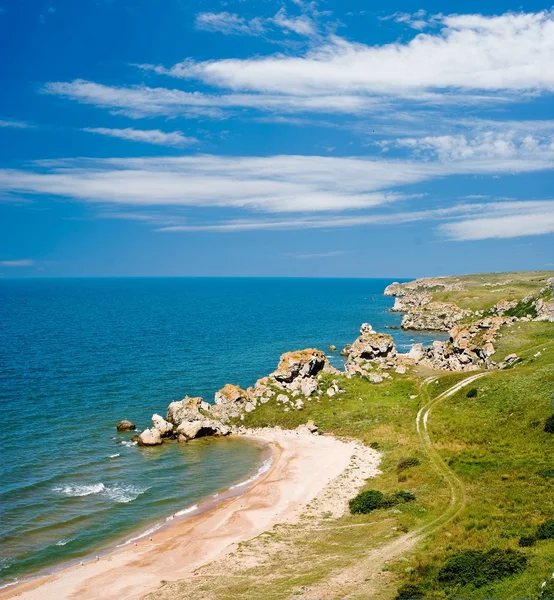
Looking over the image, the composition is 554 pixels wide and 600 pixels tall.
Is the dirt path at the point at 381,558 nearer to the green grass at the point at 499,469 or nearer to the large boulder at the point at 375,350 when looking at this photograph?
the green grass at the point at 499,469

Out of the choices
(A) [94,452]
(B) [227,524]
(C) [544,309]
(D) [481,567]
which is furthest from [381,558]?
(C) [544,309]

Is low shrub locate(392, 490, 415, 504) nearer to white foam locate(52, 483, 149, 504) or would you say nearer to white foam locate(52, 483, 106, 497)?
white foam locate(52, 483, 149, 504)

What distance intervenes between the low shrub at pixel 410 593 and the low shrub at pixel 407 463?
28.0m

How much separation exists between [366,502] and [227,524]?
45.7ft

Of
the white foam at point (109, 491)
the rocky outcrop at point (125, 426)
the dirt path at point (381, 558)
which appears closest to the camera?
the dirt path at point (381, 558)

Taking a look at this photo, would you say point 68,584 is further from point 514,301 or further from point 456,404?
point 514,301

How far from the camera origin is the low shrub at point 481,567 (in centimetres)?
3108

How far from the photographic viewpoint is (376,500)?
50.2 meters

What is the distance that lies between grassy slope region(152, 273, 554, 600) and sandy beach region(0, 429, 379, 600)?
282cm

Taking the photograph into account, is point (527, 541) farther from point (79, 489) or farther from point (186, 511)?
point (79, 489)

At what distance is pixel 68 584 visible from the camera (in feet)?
133

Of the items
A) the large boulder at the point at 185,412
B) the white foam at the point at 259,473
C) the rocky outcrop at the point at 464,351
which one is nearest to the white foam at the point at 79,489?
the white foam at the point at 259,473

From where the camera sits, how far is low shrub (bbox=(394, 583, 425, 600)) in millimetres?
30800

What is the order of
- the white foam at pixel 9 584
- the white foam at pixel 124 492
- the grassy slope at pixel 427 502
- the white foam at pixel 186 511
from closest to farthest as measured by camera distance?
the grassy slope at pixel 427 502 → the white foam at pixel 9 584 → the white foam at pixel 186 511 → the white foam at pixel 124 492
